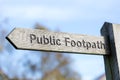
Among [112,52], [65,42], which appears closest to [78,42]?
[65,42]

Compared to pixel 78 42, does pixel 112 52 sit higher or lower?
lower

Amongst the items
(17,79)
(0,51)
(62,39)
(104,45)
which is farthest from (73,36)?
(17,79)

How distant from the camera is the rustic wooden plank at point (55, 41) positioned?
106 inches

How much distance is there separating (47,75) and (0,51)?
2.40 metres

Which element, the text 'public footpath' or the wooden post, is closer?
the text 'public footpath'

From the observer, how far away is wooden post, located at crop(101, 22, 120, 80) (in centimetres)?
295

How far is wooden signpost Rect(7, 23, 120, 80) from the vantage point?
2.70m

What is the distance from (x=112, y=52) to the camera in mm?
3018

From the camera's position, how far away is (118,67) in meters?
2.93

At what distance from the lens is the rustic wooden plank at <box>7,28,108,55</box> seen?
2.69m

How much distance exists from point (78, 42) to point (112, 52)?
0.31 metres

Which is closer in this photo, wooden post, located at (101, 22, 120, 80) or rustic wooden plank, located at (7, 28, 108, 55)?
rustic wooden plank, located at (7, 28, 108, 55)

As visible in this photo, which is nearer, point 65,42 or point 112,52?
point 65,42

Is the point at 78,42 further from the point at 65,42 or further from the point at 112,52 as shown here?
the point at 112,52
